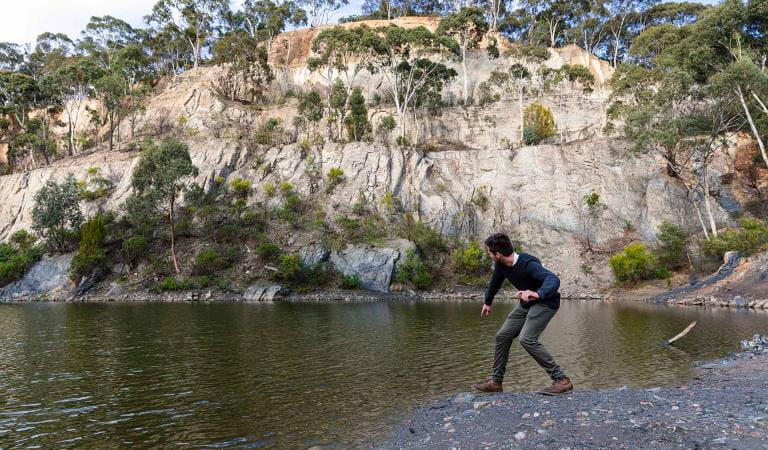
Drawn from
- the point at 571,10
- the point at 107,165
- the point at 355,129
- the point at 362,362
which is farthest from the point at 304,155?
the point at 571,10

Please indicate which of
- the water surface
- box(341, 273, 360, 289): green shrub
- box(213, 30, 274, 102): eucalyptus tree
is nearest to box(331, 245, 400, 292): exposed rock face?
box(341, 273, 360, 289): green shrub

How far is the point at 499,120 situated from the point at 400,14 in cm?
4846

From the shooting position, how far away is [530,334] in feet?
29.1

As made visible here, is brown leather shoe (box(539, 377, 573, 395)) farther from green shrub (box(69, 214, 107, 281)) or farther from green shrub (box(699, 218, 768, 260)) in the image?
green shrub (box(69, 214, 107, 281))

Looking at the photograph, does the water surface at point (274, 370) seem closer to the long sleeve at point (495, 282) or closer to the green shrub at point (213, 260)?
the long sleeve at point (495, 282)

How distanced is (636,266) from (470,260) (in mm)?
15301

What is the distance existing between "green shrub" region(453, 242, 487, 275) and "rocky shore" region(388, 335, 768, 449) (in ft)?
131

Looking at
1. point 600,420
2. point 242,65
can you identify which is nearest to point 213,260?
point 242,65

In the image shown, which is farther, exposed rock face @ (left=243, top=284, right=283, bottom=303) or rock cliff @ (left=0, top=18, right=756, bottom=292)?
rock cliff @ (left=0, top=18, right=756, bottom=292)

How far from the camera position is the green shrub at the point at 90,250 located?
47250mm

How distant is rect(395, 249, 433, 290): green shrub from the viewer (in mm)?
47125

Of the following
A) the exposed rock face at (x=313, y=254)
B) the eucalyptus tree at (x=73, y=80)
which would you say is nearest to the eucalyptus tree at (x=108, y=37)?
the eucalyptus tree at (x=73, y=80)

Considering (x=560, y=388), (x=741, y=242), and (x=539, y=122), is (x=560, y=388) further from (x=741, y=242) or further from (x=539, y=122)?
(x=539, y=122)

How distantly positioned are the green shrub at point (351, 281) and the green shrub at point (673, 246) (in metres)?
28.4
